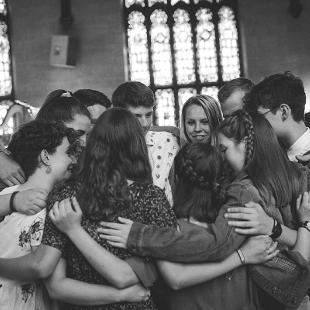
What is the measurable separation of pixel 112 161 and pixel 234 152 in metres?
0.65

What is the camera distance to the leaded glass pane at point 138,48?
1035 cm

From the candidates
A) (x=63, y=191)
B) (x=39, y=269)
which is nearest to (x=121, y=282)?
(x=39, y=269)

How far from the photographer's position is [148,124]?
3.35m

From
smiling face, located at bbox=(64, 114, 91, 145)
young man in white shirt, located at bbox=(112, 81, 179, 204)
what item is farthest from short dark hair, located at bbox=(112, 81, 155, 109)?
smiling face, located at bbox=(64, 114, 91, 145)

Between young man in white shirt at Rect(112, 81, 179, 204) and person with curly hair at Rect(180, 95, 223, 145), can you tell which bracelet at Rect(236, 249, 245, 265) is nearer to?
young man in white shirt at Rect(112, 81, 179, 204)

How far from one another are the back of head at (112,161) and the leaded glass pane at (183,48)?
8517 millimetres

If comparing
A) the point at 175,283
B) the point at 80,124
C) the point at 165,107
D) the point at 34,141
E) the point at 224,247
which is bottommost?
the point at 175,283

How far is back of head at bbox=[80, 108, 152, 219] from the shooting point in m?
1.87

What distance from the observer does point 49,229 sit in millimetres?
1938

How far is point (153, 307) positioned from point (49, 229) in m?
0.51

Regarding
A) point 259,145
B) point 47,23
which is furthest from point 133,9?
point 259,145

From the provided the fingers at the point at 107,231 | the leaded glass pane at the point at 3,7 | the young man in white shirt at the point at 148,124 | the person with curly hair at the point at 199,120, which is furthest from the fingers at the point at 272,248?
the leaded glass pane at the point at 3,7

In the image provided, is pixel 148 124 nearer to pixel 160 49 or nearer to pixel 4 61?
pixel 160 49

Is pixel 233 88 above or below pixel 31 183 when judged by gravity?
above
